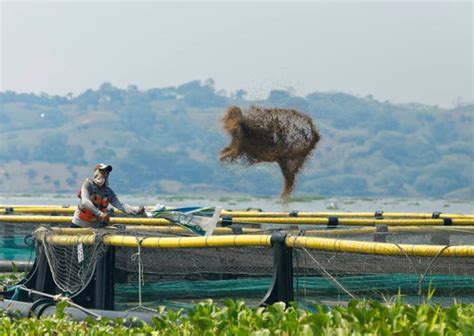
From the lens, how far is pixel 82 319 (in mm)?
12555

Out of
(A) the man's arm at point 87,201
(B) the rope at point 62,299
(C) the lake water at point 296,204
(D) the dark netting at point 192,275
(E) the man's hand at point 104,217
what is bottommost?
(C) the lake water at point 296,204

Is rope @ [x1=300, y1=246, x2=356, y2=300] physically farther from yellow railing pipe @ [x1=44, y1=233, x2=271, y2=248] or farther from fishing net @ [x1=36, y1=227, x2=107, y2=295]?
fishing net @ [x1=36, y1=227, x2=107, y2=295]

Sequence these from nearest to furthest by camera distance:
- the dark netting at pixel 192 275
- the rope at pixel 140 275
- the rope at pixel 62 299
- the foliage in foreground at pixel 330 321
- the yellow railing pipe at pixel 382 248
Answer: the foliage in foreground at pixel 330 321 → the yellow railing pipe at pixel 382 248 → the dark netting at pixel 192 275 → the rope at pixel 62 299 → the rope at pixel 140 275

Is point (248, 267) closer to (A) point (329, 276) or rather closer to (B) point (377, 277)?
(A) point (329, 276)

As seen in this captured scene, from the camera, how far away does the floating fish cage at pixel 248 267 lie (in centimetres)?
1117

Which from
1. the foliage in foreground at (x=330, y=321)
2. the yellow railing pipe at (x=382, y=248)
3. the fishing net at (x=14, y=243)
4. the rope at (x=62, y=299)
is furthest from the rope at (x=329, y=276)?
the fishing net at (x=14, y=243)

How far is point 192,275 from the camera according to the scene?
12898mm

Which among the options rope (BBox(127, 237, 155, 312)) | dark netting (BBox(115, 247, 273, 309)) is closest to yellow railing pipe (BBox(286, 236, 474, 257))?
dark netting (BBox(115, 247, 273, 309))

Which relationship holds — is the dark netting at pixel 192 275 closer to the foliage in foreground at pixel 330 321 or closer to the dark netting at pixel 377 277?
the dark netting at pixel 377 277

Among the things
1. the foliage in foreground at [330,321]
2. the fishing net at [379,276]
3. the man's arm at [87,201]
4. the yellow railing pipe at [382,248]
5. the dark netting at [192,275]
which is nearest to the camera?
the foliage in foreground at [330,321]

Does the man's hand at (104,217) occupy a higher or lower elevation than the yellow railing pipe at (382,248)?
higher

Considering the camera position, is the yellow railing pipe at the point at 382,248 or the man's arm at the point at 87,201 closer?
the yellow railing pipe at the point at 382,248

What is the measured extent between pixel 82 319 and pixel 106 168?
279 cm

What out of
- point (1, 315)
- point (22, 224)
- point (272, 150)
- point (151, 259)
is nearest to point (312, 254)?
point (151, 259)
